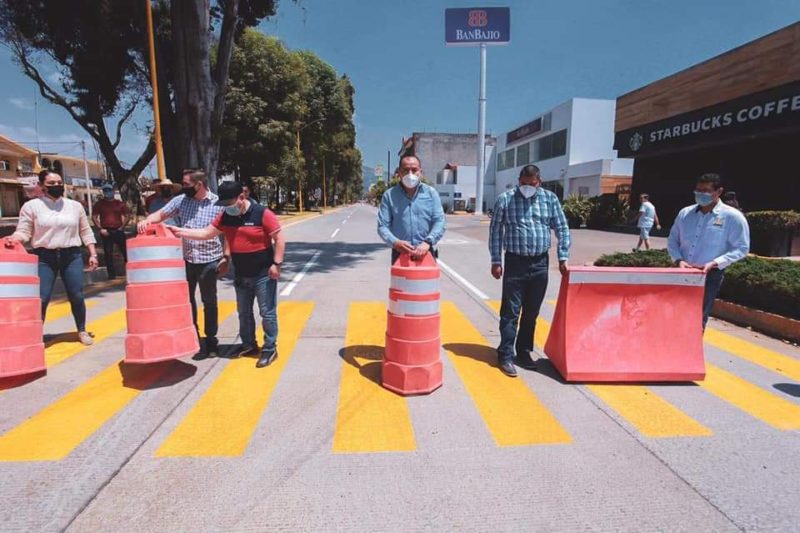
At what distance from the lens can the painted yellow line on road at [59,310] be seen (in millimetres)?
6375

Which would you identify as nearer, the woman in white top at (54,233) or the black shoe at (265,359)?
the black shoe at (265,359)

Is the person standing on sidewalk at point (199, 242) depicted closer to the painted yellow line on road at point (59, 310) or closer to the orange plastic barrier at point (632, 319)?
the painted yellow line on road at point (59, 310)

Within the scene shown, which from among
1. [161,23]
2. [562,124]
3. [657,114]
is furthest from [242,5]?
[562,124]

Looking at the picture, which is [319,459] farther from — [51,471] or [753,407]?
[753,407]

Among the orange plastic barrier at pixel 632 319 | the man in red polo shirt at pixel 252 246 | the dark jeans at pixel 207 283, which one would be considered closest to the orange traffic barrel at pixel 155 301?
the man in red polo shirt at pixel 252 246

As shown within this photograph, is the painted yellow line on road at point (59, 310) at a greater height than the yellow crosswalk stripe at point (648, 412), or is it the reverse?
the painted yellow line on road at point (59, 310)

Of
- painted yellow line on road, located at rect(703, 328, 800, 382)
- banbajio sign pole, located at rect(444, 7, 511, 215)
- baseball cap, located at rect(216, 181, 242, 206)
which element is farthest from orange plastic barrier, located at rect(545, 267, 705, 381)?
banbajio sign pole, located at rect(444, 7, 511, 215)

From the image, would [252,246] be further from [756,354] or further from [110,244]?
[110,244]

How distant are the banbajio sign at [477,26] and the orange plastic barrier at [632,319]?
39.1 meters

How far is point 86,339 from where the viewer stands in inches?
206

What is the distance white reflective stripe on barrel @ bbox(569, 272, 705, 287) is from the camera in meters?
4.29

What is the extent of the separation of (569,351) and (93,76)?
19.5 m

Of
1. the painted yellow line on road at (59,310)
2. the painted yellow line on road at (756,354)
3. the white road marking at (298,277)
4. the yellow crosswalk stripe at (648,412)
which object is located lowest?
the yellow crosswalk stripe at (648,412)

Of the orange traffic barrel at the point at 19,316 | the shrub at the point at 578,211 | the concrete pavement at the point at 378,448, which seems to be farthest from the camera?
the shrub at the point at 578,211
